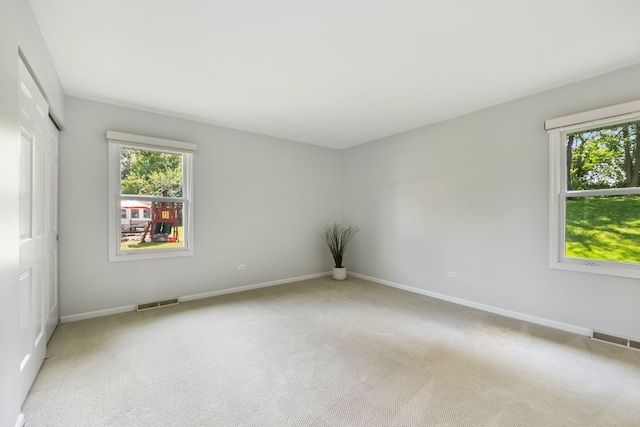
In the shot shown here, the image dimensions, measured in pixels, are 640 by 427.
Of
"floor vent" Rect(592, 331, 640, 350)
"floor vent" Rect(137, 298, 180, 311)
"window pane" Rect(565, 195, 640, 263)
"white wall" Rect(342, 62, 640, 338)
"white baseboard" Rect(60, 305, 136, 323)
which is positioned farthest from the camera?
"floor vent" Rect(137, 298, 180, 311)

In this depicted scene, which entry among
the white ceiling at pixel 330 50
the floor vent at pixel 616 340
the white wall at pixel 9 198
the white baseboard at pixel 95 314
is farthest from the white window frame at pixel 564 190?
the white baseboard at pixel 95 314

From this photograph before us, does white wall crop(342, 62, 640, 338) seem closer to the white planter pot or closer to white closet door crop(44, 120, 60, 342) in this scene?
the white planter pot

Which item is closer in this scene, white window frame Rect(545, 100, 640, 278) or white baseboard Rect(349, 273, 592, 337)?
white window frame Rect(545, 100, 640, 278)

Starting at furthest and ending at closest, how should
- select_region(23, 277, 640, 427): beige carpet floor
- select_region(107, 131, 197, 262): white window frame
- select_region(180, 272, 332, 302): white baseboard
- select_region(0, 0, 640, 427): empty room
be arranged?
select_region(180, 272, 332, 302): white baseboard → select_region(107, 131, 197, 262): white window frame → select_region(0, 0, 640, 427): empty room → select_region(23, 277, 640, 427): beige carpet floor

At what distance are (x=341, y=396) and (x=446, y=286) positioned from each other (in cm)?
254

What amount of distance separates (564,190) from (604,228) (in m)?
0.48

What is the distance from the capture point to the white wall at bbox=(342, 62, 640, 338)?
258cm

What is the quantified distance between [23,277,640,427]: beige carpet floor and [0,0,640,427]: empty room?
0.02m

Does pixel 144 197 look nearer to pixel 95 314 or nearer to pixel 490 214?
pixel 95 314

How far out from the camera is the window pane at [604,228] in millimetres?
2463

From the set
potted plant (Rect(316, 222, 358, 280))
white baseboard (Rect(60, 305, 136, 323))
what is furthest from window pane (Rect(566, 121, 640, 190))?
white baseboard (Rect(60, 305, 136, 323))

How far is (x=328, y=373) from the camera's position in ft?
6.59

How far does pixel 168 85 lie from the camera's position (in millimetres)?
2760

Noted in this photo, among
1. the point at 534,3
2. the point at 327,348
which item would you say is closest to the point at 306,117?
the point at 534,3
